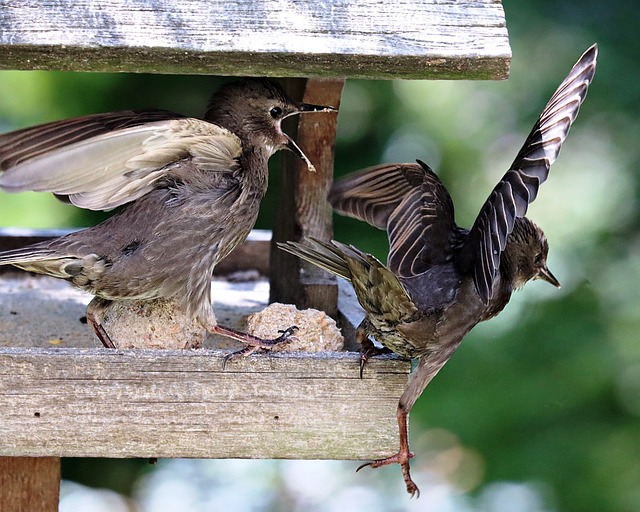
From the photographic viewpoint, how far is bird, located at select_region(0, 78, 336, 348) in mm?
2977

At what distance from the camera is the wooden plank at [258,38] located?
2.66m

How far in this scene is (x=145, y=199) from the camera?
325 cm

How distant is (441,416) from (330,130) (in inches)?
54.4

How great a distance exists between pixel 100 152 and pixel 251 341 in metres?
0.68

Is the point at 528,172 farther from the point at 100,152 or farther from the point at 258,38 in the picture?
the point at 100,152

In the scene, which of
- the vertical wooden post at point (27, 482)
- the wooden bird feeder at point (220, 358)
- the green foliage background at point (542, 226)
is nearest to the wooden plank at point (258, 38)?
the wooden bird feeder at point (220, 358)

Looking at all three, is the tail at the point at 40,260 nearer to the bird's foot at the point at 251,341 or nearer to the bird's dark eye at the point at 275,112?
the bird's foot at the point at 251,341

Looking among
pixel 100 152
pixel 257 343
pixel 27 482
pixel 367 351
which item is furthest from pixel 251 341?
pixel 27 482

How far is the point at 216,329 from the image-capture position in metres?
3.32

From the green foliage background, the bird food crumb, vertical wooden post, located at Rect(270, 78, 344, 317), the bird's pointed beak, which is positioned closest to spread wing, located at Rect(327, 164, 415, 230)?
vertical wooden post, located at Rect(270, 78, 344, 317)

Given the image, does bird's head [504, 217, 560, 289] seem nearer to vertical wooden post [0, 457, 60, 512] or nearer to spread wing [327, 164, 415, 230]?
spread wing [327, 164, 415, 230]

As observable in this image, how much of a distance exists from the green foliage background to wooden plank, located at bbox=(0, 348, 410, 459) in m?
1.54

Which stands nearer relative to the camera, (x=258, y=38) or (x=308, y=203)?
(x=258, y=38)

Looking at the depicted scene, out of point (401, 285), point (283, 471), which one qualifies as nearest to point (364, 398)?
point (401, 285)
